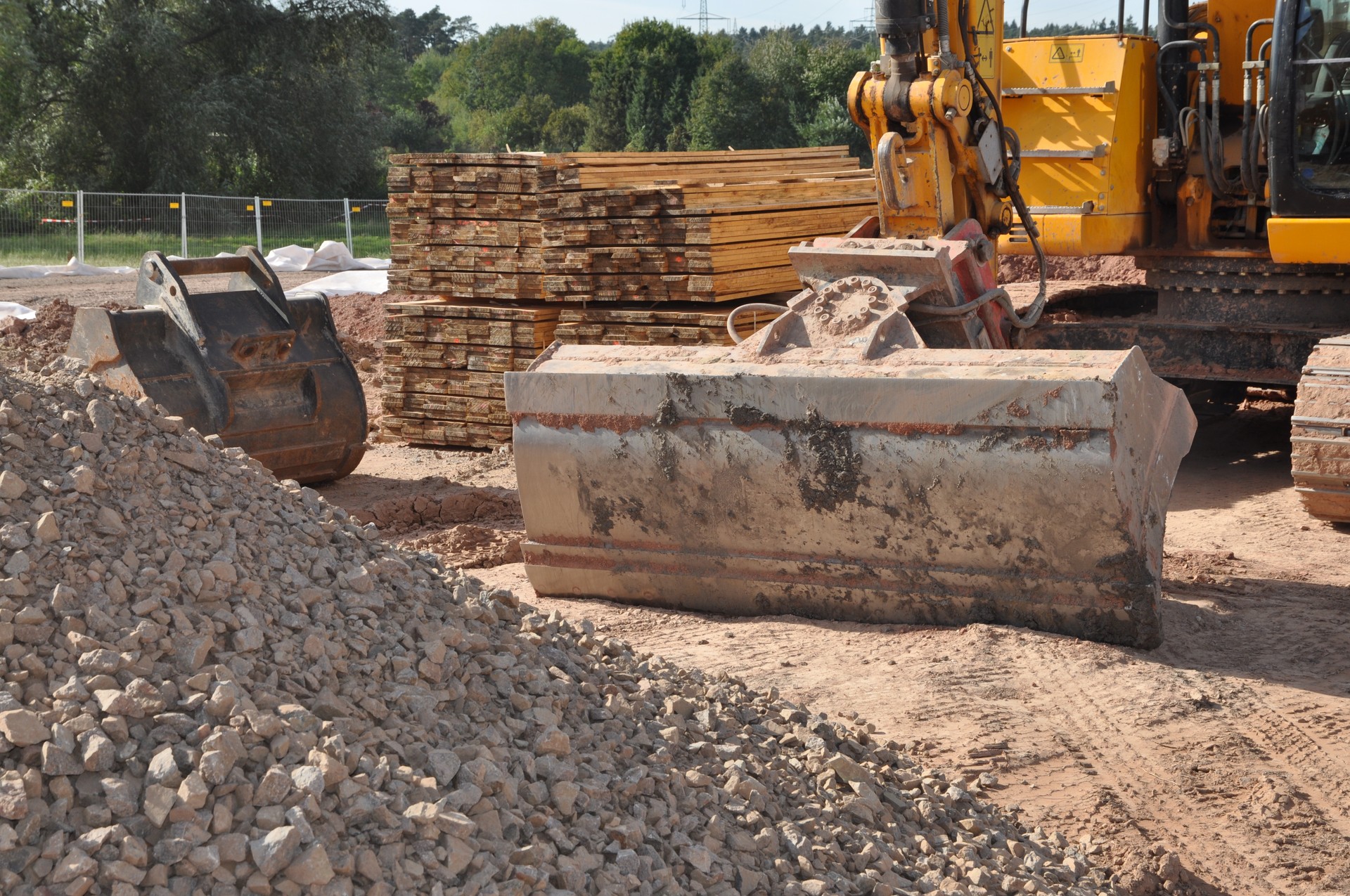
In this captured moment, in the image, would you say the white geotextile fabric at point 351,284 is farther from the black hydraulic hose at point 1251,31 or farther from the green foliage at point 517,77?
the green foliage at point 517,77

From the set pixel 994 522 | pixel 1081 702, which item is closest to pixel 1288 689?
pixel 1081 702

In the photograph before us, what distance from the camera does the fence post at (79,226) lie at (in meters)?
20.8

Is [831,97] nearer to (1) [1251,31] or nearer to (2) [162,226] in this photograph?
(2) [162,226]

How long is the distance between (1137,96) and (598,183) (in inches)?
128

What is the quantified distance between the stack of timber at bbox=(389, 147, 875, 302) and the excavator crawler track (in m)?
3.25

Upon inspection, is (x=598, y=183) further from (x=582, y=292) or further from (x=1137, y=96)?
(x=1137, y=96)

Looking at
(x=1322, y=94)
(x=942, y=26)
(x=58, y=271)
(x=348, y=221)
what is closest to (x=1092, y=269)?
(x=1322, y=94)

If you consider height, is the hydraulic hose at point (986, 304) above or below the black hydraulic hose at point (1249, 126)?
below

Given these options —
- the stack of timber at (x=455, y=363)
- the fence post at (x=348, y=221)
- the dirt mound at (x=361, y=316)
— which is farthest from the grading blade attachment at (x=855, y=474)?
the fence post at (x=348, y=221)

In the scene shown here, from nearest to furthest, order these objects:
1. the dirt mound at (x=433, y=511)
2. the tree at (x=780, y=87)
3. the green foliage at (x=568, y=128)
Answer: the dirt mound at (x=433, y=511) → the tree at (x=780, y=87) → the green foliage at (x=568, y=128)

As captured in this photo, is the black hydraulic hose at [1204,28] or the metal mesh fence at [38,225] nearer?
the black hydraulic hose at [1204,28]

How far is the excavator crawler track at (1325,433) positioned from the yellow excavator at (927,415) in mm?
13

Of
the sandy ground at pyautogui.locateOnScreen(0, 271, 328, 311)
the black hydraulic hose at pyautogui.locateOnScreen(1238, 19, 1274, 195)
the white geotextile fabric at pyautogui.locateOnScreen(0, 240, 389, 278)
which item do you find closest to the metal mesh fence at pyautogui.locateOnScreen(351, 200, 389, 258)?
the white geotextile fabric at pyautogui.locateOnScreen(0, 240, 389, 278)

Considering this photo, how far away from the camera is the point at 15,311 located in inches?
565
